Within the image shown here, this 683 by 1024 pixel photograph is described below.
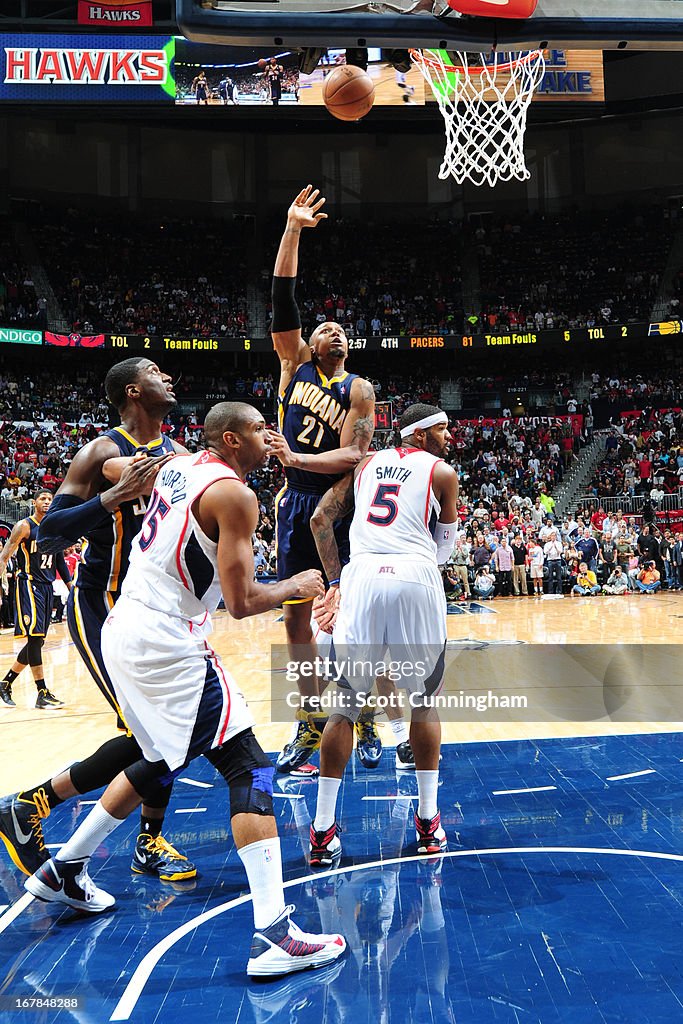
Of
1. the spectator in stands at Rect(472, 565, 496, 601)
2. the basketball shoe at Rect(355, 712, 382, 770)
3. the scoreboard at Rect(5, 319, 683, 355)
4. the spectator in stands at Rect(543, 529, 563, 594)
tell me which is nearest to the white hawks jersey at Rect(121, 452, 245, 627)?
the basketball shoe at Rect(355, 712, 382, 770)

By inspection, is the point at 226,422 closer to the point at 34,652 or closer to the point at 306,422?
the point at 306,422

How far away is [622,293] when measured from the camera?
28.2m

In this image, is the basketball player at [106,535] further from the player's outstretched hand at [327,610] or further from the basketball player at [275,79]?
the basketball player at [275,79]

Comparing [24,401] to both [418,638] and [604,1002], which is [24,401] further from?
[604,1002]

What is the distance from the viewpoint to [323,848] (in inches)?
154

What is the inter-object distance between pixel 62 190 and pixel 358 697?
2928cm

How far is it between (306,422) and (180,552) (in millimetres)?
1921

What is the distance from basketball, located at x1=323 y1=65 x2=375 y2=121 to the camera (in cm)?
597

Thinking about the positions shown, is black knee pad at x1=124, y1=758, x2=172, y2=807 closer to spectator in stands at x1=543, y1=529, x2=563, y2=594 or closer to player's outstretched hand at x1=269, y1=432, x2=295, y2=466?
A: player's outstretched hand at x1=269, y1=432, x2=295, y2=466

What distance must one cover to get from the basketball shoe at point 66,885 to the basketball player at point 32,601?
447 cm

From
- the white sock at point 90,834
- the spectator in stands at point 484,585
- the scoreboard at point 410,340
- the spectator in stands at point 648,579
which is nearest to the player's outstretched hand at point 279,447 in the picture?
the white sock at point 90,834

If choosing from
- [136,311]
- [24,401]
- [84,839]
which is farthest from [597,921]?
[136,311]

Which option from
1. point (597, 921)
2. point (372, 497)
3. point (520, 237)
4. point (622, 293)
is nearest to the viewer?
point (597, 921)

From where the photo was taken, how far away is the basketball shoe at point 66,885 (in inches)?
132
